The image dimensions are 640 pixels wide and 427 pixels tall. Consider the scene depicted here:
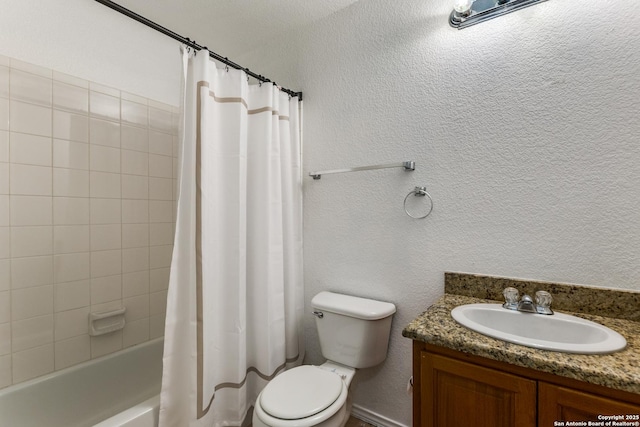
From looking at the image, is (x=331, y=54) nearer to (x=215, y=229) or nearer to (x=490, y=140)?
(x=490, y=140)

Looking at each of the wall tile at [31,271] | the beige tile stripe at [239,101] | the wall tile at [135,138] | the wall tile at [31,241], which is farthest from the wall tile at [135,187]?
the beige tile stripe at [239,101]

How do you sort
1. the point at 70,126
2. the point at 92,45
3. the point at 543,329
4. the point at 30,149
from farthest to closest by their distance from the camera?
the point at 92,45
the point at 70,126
the point at 30,149
the point at 543,329

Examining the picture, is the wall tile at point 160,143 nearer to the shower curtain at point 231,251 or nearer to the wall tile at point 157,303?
the shower curtain at point 231,251

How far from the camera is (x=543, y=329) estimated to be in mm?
1023

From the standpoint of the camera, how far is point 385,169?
4.97 feet

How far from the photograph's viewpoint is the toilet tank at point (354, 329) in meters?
1.40

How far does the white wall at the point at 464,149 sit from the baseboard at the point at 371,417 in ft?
0.11

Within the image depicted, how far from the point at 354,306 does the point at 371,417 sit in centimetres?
70

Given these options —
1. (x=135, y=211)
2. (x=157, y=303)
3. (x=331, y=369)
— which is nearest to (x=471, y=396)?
(x=331, y=369)

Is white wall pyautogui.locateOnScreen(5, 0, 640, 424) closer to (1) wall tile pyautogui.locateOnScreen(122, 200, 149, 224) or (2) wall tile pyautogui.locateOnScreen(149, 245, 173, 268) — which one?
(1) wall tile pyautogui.locateOnScreen(122, 200, 149, 224)

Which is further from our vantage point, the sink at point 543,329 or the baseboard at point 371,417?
the baseboard at point 371,417

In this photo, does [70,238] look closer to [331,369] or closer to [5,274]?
[5,274]

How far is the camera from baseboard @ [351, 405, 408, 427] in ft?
4.94

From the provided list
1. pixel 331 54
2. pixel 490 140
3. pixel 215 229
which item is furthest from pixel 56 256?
pixel 490 140
